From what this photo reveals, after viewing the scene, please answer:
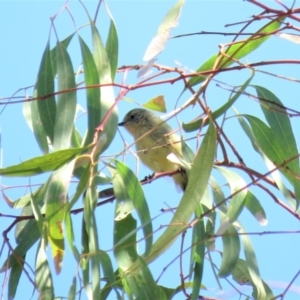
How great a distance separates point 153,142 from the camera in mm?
2668

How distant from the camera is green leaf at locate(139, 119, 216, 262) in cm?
123

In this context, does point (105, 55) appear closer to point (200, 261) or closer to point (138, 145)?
point (200, 261)

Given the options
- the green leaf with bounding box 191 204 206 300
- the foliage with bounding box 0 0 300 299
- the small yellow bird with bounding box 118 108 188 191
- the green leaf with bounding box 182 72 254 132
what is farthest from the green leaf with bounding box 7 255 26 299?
the small yellow bird with bounding box 118 108 188 191

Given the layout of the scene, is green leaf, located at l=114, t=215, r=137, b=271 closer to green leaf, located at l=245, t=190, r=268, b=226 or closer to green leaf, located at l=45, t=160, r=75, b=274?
green leaf, located at l=45, t=160, r=75, b=274

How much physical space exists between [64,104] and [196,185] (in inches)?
12.4

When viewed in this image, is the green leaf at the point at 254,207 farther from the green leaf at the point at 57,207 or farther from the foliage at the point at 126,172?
the green leaf at the point at 57,207

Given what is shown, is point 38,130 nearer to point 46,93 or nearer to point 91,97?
point 46,93

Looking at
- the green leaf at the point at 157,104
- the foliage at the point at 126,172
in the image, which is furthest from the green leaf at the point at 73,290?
the green leaf at the point at 157,104

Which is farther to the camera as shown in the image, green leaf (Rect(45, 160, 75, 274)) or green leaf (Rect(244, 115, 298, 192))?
green leaf (Rect(244, 115, 298, 192))

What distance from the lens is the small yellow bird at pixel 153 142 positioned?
2531mm

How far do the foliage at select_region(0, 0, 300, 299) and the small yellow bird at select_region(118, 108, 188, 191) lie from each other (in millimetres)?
752

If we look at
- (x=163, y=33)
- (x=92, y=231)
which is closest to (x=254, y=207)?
(x=92, y=231)

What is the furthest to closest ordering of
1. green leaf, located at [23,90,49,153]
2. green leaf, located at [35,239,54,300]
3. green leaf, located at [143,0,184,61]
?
green leaf, located at [23,90,49,153] → green leaf, located at [35,239,54,300] → green leaf, located at [143,0,184,61]

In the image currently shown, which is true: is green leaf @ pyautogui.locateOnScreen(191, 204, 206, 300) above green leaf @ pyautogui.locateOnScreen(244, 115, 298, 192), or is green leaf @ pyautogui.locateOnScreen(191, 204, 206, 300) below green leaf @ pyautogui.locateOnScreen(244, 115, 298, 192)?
below
